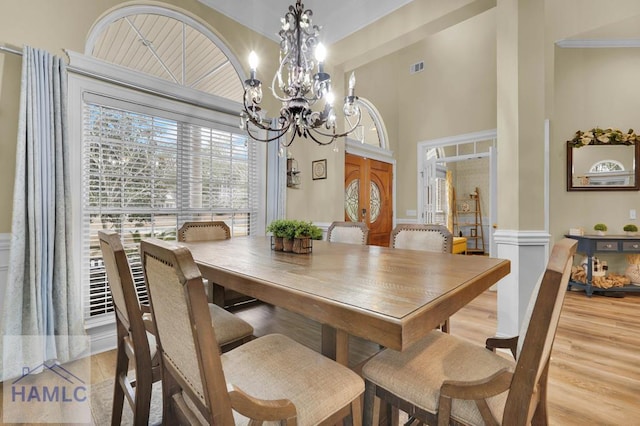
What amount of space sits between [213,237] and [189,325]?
6.53 feet

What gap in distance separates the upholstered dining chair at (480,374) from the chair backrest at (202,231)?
183cm

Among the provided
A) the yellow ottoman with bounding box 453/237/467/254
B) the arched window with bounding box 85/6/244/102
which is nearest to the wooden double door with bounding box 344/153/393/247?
the yellow ottoman with bounding box 453/237/467/254

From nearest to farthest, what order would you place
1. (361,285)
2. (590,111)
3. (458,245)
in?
1. (361,285)
2. (590,111)
3. (458,245)

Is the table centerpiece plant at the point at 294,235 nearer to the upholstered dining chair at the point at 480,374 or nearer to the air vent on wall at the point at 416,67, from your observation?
the upholstered dining chair at the point at 480,374

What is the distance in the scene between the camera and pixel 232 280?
48.3 inches

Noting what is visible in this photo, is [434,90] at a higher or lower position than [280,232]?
higher

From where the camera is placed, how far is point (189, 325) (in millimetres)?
684

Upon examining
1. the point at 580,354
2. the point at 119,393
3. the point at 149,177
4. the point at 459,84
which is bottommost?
the point at 580,354

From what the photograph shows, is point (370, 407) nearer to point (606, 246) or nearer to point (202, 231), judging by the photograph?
point (202, 231)

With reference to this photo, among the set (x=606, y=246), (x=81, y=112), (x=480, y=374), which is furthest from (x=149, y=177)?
(x=606, y=246)

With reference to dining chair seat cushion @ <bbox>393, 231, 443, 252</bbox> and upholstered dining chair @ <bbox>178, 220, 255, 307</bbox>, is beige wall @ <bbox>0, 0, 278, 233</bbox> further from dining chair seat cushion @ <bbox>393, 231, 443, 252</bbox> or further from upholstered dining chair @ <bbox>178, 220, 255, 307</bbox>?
dining chair seat cushion @ <bbox>393, 231, 443, 252</bbox>

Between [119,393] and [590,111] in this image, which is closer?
[119,393]

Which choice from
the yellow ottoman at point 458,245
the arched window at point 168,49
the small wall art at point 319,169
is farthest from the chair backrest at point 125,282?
the yellow ottoman at point 458,245

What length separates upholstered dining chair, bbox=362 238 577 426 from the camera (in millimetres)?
720
